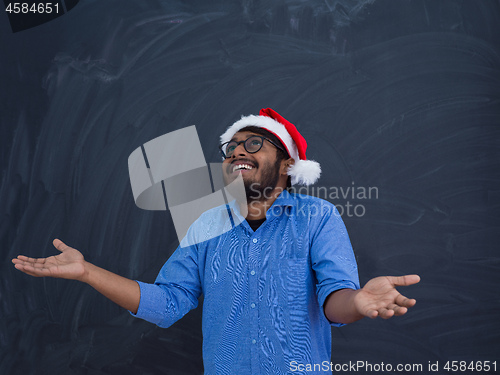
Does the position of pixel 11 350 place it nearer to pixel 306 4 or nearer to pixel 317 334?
pixel 317 334

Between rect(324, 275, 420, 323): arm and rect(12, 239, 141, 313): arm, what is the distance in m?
0.70

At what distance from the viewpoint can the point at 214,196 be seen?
7.48 feet

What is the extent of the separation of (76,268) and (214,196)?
955 millimetres

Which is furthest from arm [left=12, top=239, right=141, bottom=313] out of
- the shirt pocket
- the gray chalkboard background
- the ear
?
the ear

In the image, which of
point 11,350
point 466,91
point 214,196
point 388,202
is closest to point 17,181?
point 11,350

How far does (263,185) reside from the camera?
1846 millimetres

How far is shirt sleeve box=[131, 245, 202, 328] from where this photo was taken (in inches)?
65.1

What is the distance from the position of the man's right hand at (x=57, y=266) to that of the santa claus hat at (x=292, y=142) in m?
0.88

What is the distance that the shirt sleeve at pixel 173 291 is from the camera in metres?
1.65

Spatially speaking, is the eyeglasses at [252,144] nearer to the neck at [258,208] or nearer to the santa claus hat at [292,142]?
the santa claus hat at [292,142]

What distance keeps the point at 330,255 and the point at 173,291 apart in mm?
622

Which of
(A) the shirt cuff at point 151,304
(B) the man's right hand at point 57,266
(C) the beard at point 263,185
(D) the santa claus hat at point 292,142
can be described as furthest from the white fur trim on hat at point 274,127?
(B) the man's right hand at point 57,266

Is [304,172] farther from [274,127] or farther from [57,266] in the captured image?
[57,266]

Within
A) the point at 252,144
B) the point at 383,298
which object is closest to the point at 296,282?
the point at 383,298
